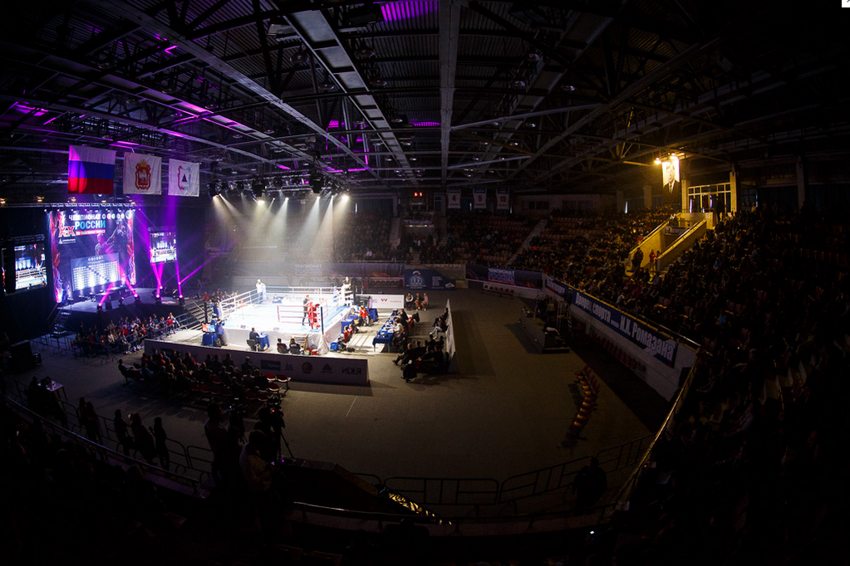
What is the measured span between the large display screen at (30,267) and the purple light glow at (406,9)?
24.4 m

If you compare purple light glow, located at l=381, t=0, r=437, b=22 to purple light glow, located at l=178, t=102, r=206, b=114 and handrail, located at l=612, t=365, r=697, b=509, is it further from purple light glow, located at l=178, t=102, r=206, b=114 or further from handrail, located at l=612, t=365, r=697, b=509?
handrail, located at l=612, t=365, r=697, b=509

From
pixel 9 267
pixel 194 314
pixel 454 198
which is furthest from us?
pixel 454 198

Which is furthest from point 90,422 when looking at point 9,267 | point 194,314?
point 9,267

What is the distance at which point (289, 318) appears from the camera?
19172mm

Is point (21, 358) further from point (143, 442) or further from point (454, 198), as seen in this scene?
point (454, 198)

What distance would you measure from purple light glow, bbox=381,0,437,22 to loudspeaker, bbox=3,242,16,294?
77.6 feet

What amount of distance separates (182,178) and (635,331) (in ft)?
60.7

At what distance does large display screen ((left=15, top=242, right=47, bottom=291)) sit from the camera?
1981 cm

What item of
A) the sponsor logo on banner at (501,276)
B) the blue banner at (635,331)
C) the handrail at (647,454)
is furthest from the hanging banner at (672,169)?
the sponsor logo on banner at (501,276)

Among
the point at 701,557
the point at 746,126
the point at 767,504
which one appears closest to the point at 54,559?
the point at 701,557

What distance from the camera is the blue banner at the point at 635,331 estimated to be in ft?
37.7

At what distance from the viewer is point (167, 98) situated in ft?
34.1

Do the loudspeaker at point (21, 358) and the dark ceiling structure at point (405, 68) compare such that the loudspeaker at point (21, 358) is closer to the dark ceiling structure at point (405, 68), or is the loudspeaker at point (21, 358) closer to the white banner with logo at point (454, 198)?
the dark ceiling structure at point (405, 68)

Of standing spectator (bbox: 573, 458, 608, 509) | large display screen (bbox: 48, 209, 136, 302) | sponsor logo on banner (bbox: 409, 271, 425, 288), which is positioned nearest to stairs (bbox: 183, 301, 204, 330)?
large display screen (bbox: 48, 209, 136, 302)
